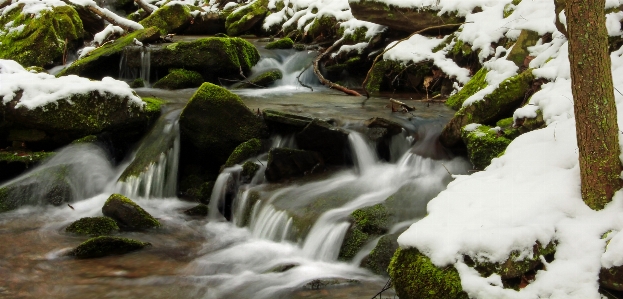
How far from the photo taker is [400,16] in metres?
11.5

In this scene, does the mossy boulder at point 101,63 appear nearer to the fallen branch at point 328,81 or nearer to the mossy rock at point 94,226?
the fallen branch at point 328,81

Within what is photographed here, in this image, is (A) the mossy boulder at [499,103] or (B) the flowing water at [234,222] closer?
(B) the flowing water at [234,222]

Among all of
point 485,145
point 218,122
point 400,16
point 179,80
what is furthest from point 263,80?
point 485,145

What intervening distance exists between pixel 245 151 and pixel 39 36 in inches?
356

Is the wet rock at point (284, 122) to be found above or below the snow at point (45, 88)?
below

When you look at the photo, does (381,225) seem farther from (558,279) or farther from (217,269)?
(558,279)

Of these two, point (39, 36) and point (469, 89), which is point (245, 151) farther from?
point (39, 36)

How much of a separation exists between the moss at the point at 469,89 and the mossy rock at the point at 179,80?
18.4ft

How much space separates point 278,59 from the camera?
1391 centimetres

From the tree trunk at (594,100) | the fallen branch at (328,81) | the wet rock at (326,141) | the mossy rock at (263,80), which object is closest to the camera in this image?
the tree trunk at (594,100)

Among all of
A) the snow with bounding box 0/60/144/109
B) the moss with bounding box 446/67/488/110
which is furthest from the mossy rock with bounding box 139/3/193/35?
the moss with bounding box 446/67/488/110

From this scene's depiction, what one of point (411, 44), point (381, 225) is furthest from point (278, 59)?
point (381, 225)

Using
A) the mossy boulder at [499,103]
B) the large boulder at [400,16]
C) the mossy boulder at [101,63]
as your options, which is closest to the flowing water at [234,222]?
the mossy boulder at [499,103]

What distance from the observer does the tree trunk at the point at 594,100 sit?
3348 millimetres
